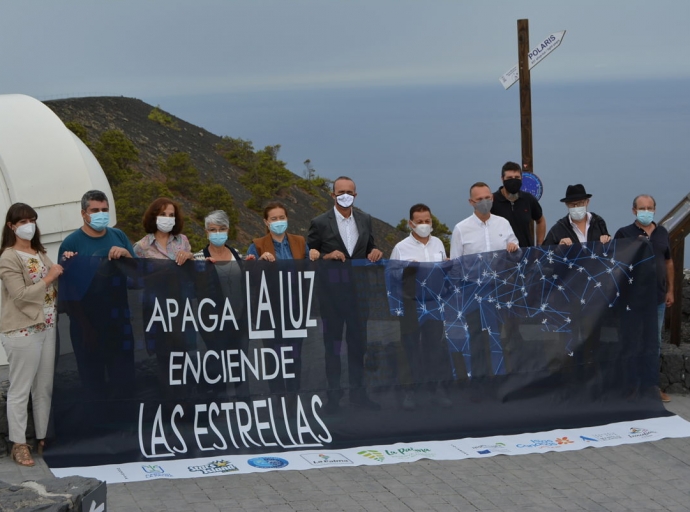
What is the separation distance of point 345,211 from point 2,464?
3.52 m

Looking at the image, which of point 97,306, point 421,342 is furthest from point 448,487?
point 97,306

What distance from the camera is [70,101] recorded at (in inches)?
2096

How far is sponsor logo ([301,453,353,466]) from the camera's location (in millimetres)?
8125

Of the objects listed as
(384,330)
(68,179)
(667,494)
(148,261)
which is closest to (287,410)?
(384,330)

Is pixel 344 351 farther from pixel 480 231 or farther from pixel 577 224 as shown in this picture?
pixel 577 224

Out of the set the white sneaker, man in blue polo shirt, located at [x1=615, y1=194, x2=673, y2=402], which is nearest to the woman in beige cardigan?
the white sneaker

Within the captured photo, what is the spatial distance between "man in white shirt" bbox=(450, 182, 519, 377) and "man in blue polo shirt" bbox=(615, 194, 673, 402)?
120 cm

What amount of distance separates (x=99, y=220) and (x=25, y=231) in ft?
2.03

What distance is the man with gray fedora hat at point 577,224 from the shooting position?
974 centimetres

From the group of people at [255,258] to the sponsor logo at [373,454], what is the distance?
51 centimetres

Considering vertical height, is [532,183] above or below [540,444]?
above

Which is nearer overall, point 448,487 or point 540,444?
point 448,487

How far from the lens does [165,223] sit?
8672 millimetres

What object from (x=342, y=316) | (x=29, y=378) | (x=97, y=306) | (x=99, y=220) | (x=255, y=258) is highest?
(x=99, y=220)
